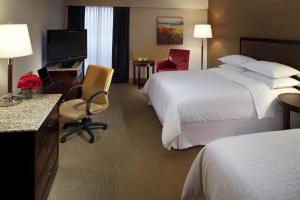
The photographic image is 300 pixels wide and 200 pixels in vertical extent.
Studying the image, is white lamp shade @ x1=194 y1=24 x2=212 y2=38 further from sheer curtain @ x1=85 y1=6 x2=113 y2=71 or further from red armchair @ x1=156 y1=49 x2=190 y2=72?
sheer curtain @ x1=85 y1=6 x2=113 y2=71

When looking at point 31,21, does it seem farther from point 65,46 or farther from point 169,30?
point 169,30

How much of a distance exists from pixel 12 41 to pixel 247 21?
4388 mm

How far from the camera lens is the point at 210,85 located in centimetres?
358

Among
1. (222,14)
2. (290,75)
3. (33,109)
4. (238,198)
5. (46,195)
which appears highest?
(222,14)

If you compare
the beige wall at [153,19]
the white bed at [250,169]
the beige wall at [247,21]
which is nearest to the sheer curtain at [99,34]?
the beige wall at [153,19]

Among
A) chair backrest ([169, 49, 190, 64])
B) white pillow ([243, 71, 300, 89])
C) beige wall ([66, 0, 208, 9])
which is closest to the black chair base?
white pillow ([243, 71, 300, 89])

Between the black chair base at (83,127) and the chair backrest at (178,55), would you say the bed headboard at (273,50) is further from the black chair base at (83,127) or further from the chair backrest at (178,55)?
the black chair base at (83,127)

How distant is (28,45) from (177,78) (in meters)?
2.34

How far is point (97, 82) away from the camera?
3715 millimetres

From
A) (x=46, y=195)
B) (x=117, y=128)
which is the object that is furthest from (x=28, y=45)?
(x=117, y=128)

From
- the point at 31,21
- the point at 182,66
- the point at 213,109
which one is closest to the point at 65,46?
the point at 31,21

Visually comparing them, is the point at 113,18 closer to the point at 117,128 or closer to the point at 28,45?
the point at 117,128

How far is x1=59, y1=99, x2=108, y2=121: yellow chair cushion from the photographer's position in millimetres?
3220

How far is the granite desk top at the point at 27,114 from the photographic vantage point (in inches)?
69.2
